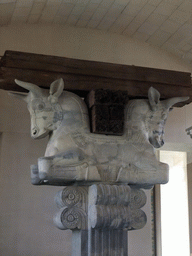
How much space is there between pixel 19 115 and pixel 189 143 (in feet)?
8.16

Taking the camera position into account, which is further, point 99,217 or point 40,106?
point 40,106

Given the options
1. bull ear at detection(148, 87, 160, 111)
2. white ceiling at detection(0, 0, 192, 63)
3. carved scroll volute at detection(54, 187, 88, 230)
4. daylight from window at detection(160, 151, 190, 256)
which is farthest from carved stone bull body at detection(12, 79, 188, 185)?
daylight from window at detection(160, 151, 190, 256)

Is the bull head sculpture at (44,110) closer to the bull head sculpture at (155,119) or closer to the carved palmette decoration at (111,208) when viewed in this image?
the carved palmette decoration at (111,208)

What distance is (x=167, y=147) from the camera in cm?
631

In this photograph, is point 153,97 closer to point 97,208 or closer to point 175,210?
point 97,208

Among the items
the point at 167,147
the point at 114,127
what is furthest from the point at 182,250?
the point at 114,127

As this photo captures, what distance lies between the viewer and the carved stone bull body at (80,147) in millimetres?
4109

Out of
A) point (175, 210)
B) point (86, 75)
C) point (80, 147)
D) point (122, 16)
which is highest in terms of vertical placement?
point (122, 16)

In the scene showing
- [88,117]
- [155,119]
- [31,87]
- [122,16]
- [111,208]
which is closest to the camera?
[111,208]

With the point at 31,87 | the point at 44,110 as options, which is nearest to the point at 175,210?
the point at 44,110

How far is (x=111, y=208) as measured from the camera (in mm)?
4066

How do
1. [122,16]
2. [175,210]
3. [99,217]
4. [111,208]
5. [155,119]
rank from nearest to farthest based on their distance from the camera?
[99,217] < [111,208] < [155,119] < [122,16] < [175,210]

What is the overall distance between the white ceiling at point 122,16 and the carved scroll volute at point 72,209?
7.75 ft

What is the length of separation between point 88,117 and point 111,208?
101 cm
